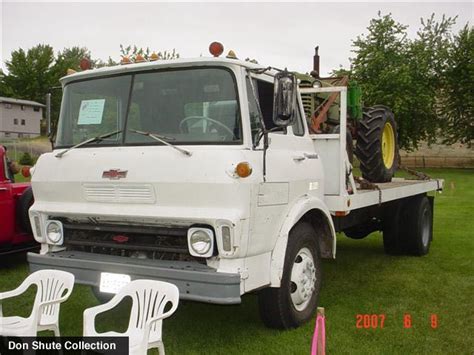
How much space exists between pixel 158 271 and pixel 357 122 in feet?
11.1

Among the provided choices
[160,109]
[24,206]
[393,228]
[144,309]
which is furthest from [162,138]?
[393,228]

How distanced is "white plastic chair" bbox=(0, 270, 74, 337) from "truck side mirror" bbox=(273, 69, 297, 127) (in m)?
1.97

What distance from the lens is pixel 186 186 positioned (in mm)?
4074

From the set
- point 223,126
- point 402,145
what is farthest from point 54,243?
point 402,145

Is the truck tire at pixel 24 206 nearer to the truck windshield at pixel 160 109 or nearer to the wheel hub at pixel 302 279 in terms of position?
the truck windshield at pixel 160 109

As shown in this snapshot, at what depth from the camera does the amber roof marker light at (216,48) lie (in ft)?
14.3

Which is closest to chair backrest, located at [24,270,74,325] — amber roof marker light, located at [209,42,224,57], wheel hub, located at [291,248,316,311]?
wheel hub, located at [291,248,316,311]

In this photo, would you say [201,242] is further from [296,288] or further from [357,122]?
[357,122]

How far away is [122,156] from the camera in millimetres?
4344

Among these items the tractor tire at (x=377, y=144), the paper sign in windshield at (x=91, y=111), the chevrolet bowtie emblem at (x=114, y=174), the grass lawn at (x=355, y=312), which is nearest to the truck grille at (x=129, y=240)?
the chevrolet bowtie emblem at (x=114, y=174)

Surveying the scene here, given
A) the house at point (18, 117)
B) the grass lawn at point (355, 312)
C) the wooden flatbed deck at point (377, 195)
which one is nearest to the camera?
the grass lawn at point (355, 312)

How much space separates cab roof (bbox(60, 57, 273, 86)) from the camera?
4320 mm
